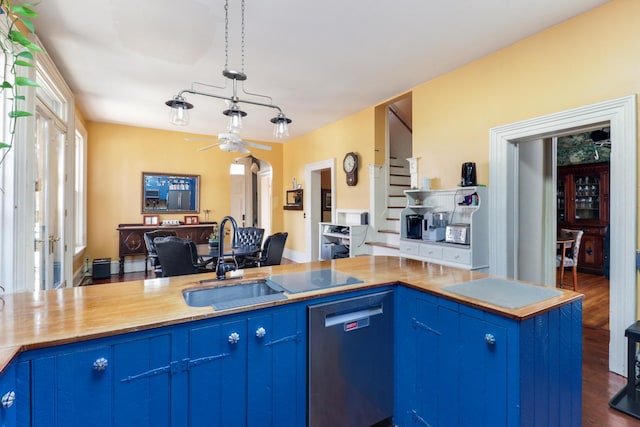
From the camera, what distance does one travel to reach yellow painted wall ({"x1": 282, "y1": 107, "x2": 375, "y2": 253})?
5.15m

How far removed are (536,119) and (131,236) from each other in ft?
21.1

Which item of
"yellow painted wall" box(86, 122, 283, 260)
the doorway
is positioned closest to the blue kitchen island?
"yellow painted wall" box(86, 122, 283, 260)

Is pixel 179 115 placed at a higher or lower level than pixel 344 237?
higher

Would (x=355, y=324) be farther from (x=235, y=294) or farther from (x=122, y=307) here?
(x=122, y=307)

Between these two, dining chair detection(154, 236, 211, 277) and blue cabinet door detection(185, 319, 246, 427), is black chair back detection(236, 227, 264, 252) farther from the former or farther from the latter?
blue cabinet door detection(185, 319, 246, 427)

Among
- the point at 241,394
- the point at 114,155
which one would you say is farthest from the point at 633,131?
the point at 114,155

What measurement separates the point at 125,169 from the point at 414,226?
5.59 metres

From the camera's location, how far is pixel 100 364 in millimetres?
1120

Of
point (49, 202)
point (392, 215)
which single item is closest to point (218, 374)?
point (49, 202)

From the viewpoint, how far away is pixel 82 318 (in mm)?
1232

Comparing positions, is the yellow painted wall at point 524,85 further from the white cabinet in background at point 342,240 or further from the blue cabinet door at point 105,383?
the blue cabinet door at point 105,383

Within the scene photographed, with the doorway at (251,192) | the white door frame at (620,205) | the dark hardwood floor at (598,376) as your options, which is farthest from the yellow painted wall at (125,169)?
the dark hardwood floor at (598,376)

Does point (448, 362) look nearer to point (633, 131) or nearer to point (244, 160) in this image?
point (633, 131)

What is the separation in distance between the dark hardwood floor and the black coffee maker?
1.86 meters
